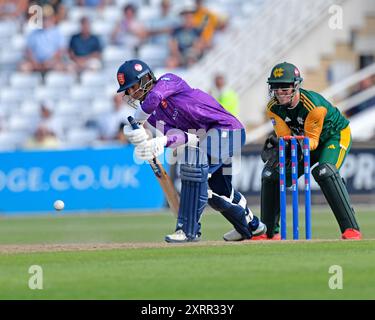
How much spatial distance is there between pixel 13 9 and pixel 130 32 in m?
2.83

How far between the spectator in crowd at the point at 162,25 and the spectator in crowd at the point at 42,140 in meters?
3.36

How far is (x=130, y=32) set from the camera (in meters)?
24.3

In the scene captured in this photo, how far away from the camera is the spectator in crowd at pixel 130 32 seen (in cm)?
2416

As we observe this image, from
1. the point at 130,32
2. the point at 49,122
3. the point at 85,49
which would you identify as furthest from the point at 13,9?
the point at 49,122

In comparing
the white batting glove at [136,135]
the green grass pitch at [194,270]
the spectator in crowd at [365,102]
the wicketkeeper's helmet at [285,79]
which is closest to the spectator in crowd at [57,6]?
the spectator in crowd at [365,102]

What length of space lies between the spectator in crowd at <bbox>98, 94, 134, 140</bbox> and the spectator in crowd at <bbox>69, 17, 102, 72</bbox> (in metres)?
1.61

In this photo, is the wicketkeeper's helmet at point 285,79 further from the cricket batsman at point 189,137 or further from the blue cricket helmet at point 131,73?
the blue cricket helmet at point 131,73

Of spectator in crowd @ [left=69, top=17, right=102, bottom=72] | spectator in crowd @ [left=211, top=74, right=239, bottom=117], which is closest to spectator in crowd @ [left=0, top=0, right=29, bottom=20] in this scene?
spectator in crowd @ [left=69, top=17, right=102, bottom=72]

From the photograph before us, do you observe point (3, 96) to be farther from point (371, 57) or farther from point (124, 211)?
point (371, 57)

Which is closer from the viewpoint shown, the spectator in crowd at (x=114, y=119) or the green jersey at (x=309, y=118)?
the green jersey at (x=309, y=118)

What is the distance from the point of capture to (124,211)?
20.5m

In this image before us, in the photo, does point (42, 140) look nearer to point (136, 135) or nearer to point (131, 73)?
point (131, 73)

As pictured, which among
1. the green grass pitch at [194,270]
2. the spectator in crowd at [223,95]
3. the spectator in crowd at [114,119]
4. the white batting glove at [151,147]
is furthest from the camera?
the spectator in crowd at [114,119]
